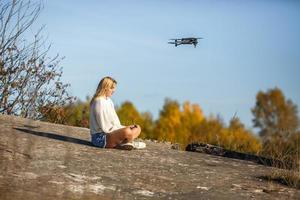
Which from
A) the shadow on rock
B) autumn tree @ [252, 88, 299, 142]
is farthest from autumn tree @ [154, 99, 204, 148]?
the shadow on rock

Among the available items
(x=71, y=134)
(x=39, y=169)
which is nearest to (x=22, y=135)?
(x=71, y=134)

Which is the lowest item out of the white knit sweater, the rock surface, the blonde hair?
the rock surface

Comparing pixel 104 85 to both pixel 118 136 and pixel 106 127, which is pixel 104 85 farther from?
pixel 118 136

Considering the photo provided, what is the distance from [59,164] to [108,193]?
1198mm

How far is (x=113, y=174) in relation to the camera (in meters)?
7.91

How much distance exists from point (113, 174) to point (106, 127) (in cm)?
198

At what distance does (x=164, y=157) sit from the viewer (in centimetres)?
965

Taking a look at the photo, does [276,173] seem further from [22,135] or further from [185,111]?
[185,111]

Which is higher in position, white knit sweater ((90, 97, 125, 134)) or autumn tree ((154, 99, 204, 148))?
autumn tree ((154, 99, 204, 148))

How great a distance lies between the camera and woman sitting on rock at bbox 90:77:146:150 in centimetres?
966

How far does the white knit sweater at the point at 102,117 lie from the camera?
974 centimetres

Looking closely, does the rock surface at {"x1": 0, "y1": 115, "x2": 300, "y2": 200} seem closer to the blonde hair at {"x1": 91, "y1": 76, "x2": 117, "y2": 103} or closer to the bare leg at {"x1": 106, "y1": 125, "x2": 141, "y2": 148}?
the bare leg at {"x1": 106, "y1": 125, "x2": 141, "y2": 148}

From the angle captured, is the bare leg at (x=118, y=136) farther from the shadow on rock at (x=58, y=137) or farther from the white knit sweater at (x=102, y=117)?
the shadow on rock at (x=58, y=137)

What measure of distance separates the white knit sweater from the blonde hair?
0.39 ft
